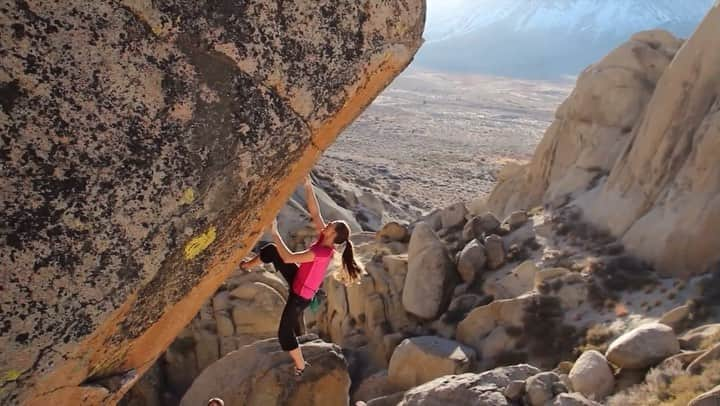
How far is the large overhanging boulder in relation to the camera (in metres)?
4.11

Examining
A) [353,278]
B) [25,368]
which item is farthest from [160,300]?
[353,278]

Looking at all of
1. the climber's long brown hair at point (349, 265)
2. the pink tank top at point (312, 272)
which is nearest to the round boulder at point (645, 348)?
the climber's long brown hair at point (349, 265)

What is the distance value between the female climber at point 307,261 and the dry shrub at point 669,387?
14.6ft

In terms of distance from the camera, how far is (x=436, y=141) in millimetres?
75688

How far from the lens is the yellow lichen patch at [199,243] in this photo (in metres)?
4.76

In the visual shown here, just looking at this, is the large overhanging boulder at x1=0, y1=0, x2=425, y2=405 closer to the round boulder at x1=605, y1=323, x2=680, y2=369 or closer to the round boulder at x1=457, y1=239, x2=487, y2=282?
the round boulder at x1=605, y1=323, x2=680, y2=369

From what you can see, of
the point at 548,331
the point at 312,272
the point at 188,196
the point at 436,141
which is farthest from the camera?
the point at 436,141

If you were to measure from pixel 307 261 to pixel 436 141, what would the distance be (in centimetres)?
7038

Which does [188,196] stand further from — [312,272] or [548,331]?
[548,331]

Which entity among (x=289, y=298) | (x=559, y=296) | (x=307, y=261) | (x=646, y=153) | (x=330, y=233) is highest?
(x=330, y=233)

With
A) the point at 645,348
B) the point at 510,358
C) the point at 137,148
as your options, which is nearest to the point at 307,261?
the point at 137,148

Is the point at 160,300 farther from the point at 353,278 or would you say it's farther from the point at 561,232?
the point at 561,232

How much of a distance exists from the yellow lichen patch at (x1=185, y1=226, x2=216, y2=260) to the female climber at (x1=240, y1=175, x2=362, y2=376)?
1301mm

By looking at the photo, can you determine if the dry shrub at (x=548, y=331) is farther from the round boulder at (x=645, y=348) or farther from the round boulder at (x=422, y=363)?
the round boulder at (x=645, y=348)
